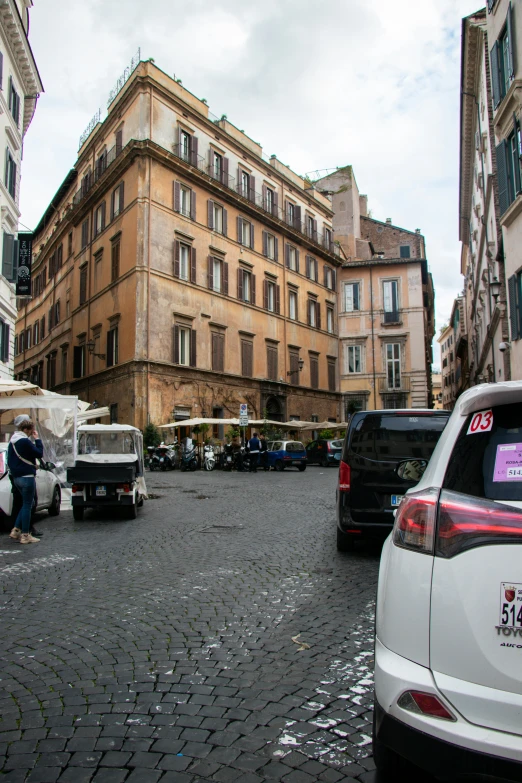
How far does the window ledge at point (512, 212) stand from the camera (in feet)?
54.8

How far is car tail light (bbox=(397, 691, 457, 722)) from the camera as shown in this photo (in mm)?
1858

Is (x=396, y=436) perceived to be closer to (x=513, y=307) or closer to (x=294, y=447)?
(x=513, y=307)

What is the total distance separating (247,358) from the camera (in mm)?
36719

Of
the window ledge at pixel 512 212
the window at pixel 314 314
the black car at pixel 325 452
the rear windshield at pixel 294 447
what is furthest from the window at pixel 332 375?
the window ledge at pixel 512 212

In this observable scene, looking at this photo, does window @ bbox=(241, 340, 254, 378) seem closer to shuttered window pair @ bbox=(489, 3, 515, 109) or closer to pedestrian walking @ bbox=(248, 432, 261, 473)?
pedestrian walking @ bbox=(248, 432, 261, 473)

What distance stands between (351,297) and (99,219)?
21149 millimetres

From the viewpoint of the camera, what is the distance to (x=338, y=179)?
53906mm

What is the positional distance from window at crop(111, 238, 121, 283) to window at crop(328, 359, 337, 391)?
18.6 metres

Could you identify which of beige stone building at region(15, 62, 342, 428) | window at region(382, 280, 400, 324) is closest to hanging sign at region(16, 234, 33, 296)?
beige stone building at region(15, 62, 342, 428)

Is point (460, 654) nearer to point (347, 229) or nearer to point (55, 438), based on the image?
point (55, 438)

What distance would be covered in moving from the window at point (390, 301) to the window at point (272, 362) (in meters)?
12.3

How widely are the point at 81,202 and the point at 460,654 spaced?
39.5 meters

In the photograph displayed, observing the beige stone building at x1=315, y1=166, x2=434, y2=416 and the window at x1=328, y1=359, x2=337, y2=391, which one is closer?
the window at x1=328, y1=359, x2=337, y2=391

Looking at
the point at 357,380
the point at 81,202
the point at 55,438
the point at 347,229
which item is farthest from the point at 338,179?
the point at 55,438
